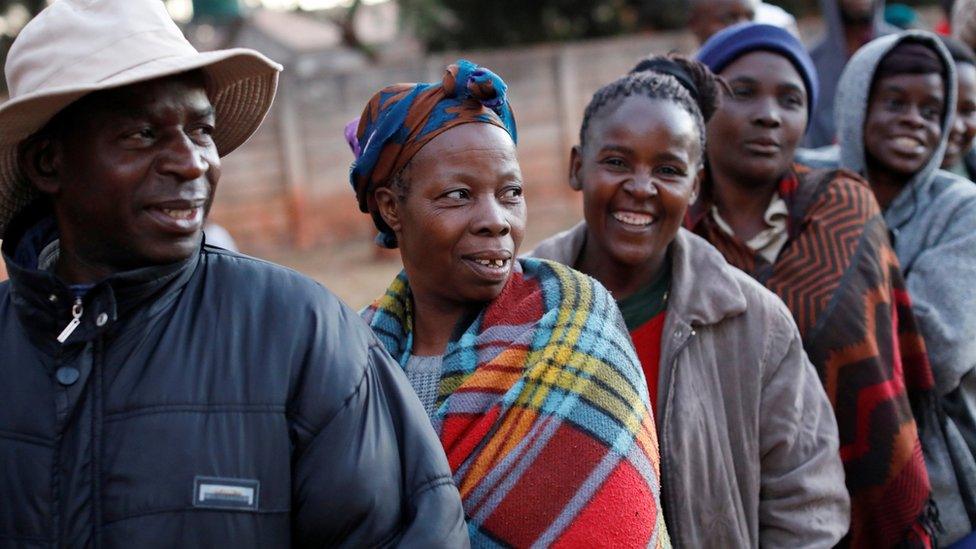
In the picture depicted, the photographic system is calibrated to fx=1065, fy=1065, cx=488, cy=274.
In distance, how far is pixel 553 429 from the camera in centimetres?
209

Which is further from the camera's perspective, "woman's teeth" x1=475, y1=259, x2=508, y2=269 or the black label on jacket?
"woman's teeth" x1=475, y1=259, x2=508, y2=269

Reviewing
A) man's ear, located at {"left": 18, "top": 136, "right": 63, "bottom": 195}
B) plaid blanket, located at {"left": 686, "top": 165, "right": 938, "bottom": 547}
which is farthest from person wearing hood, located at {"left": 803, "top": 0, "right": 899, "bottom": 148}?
man's ear, located at {"left": 18, "top": 136, "right": 63, "bottom": 195}

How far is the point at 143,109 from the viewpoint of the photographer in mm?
1824

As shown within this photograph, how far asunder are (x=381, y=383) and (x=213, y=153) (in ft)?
1.72

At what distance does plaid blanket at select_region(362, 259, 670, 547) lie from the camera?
2057mm

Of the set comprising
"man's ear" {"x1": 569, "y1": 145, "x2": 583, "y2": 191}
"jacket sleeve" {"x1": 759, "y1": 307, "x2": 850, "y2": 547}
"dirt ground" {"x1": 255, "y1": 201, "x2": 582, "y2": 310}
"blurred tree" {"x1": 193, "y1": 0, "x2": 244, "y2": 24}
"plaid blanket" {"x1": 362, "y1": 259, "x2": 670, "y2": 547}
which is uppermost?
"man's ear" {"x1": 569, "y1": 145, "x2": 583, "y2": 191}

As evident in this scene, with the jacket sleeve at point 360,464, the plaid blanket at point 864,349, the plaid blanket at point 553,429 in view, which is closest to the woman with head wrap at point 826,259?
the plaid blanket at point 864,349

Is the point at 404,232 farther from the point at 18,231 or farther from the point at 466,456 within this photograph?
the point at 18,231

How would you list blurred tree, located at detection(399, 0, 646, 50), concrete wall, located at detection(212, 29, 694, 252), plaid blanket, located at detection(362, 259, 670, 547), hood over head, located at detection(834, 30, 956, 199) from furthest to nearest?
blurred tree, located at detection(399, 0, 646, 50) < concrete wall, located at detection(212, 29, 694, 252) < hood over head, located at detection(834, 30, 956, 199) < plaid blanket, located at detection(362, 259, 670, 547)

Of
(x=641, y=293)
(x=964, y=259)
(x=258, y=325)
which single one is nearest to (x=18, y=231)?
(x=258, y=325)

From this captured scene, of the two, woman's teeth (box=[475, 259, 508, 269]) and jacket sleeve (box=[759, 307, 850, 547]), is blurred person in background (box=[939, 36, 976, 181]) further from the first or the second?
woman's teeth (box=[475, 259, 508, 269])

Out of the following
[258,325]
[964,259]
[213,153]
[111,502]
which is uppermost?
[213,153]

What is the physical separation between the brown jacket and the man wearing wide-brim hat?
2.97ft

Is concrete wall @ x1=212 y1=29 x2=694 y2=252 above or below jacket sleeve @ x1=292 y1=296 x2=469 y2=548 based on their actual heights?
below
